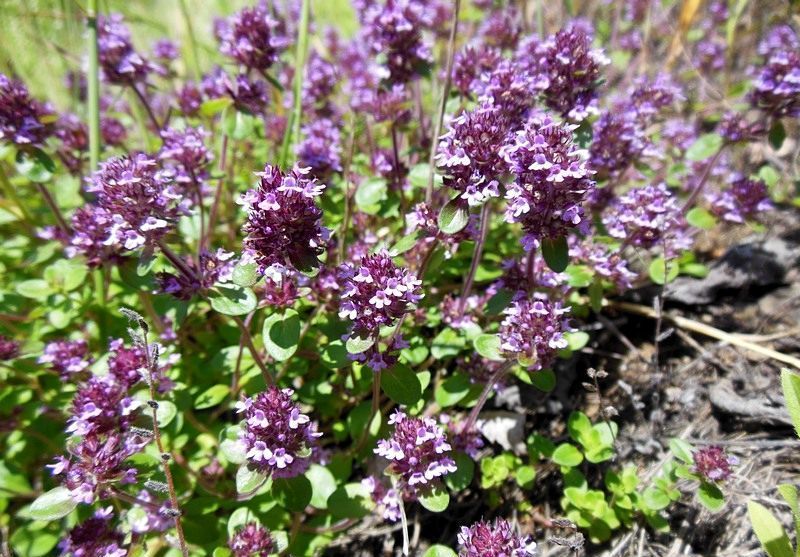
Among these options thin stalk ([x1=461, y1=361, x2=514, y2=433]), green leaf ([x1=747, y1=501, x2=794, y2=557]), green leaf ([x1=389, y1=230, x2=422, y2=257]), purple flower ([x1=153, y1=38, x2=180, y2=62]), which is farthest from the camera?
purple flower ([x1=153, y1=38, x2=180, y2=62])

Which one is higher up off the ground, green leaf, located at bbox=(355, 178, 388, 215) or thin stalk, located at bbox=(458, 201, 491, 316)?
green leaf, located at bbox=(355, 178, 388, 215)

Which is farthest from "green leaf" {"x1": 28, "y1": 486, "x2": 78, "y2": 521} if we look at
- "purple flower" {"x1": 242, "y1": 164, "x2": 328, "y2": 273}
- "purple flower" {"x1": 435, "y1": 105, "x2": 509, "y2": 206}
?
"purple flower" {"x1": 435, "y1": 105, "x2": 509, "y2": 206}

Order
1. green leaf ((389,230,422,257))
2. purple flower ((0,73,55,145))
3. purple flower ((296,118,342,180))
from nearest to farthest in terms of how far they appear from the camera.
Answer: green leaf ((389,230,422,257))
purple flower ((0,73,55,145))
purple flower ((296,118,342,180))

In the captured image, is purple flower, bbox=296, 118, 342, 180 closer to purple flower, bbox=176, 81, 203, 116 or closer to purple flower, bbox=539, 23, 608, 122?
purple flower, bbox=176, 81, 203, 116

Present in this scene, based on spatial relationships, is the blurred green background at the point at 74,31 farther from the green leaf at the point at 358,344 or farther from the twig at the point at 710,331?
the twig at the point at 710,331

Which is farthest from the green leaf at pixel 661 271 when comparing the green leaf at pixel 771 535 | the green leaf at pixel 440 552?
the green leaf at pixel 440 552

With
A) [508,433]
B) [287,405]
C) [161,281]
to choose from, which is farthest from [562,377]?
[161,281]

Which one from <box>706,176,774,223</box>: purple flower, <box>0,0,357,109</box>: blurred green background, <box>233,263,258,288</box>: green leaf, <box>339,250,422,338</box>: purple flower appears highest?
<box>0,0,357,109</box>: blurred green background
